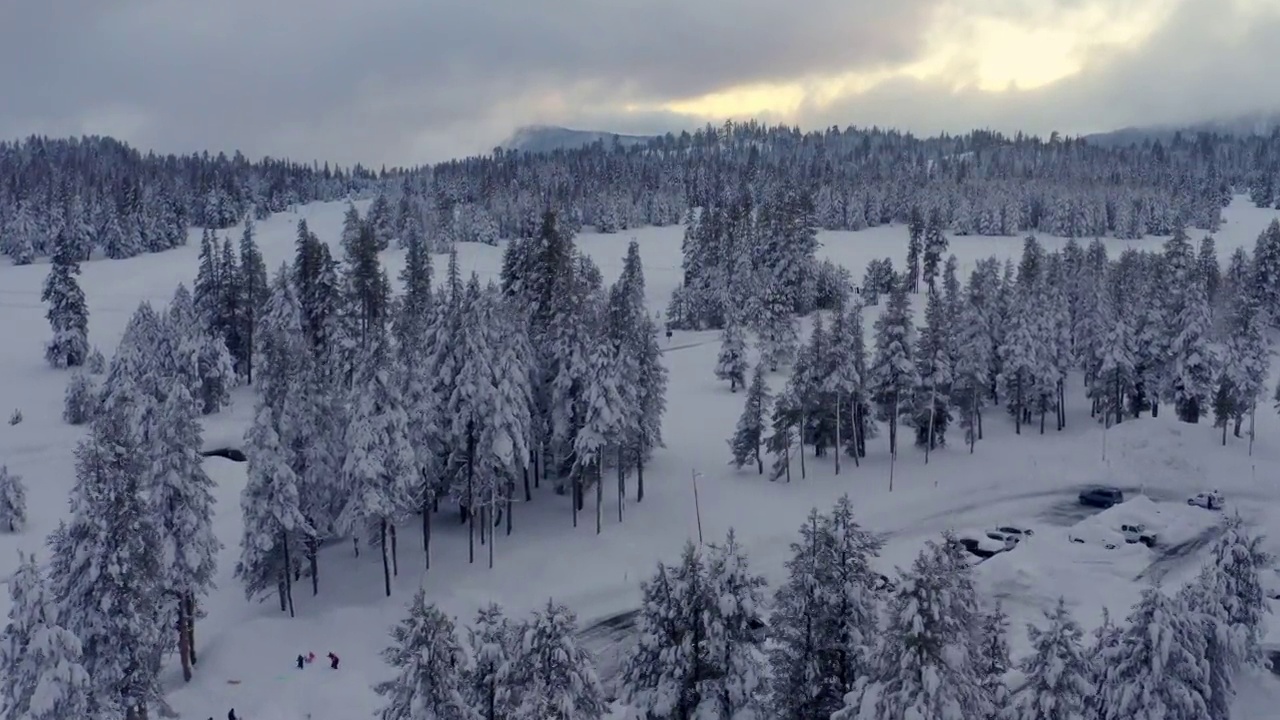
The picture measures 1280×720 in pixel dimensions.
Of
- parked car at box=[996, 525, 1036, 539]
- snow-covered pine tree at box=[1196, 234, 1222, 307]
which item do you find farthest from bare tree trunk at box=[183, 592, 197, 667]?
snow-covered pine tree at box=[1196, 234, 1222, 307]

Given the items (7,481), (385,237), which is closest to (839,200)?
(385,237)

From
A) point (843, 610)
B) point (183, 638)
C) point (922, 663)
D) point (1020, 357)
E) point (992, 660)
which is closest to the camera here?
point (922, 663)

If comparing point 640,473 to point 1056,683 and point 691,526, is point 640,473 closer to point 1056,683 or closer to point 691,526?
point 691,526

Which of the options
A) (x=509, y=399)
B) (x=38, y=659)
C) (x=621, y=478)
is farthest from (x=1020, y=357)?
(x=38, y=659)

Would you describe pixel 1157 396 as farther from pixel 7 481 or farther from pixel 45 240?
pixel 45 240

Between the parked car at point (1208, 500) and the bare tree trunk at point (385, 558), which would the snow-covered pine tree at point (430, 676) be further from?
the parked car at point (1208, 500)
